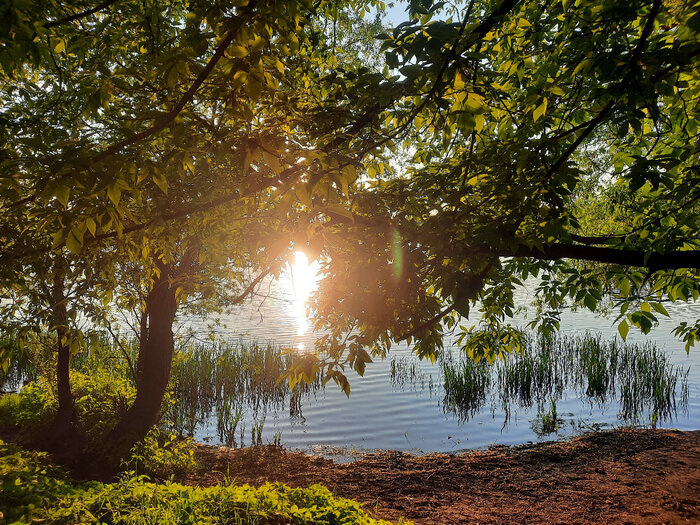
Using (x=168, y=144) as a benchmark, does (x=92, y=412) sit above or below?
below

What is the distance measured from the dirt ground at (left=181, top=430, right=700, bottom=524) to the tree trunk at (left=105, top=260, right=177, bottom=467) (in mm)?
1430

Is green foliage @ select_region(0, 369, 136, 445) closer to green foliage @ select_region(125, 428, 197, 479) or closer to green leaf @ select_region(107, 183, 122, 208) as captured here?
green foliage @ select_region(125, 428, 197, 479)

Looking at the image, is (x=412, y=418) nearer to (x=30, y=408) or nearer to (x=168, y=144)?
(x=30, y=408)

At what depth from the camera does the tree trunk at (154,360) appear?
9.53 m

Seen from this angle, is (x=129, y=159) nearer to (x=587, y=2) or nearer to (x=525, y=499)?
(x=587, y=2)

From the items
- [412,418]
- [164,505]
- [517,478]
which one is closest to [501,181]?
[164,505]

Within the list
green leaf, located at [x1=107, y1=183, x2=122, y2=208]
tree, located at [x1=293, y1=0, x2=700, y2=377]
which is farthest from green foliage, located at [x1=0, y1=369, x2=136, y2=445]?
green leaf, located at [x1=107, y1=183, x2=122, y2=208]

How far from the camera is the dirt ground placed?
19.8 ft

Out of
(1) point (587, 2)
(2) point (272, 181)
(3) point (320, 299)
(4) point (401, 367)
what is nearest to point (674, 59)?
(1) point (587, 2)

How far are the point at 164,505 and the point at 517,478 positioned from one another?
233 inches

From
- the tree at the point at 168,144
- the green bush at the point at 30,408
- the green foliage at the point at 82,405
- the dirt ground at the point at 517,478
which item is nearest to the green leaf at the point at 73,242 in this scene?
the tree at the point at 168,144

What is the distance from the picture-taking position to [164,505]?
4059 mm

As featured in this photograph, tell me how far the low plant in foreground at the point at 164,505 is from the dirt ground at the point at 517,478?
190cm

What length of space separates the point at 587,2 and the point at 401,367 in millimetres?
14328
